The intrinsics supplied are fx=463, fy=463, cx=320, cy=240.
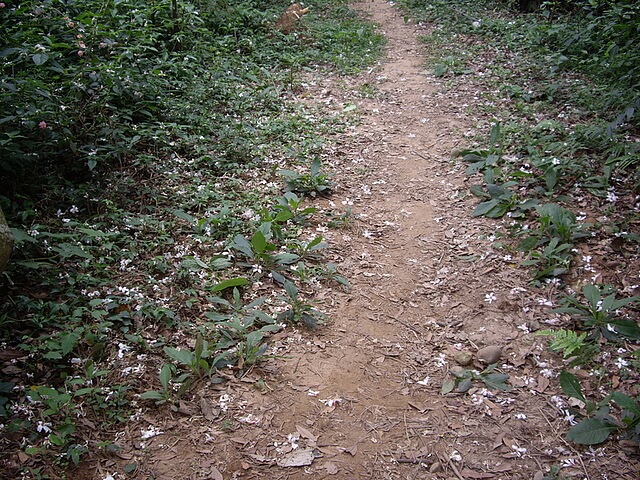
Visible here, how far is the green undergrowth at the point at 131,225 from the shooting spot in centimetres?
320

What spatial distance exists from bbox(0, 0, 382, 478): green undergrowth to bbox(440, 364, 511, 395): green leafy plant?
1185 mm

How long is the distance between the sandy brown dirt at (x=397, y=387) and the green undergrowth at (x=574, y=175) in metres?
0.20

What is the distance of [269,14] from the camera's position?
10352 mm

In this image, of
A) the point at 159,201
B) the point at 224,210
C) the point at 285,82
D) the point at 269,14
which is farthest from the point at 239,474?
the point at 269,14

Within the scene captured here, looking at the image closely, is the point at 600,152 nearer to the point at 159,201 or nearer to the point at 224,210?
the point at 224,210

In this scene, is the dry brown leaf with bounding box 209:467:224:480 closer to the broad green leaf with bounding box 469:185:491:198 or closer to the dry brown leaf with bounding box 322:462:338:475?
the dry brown leaf with bounding box 322:462:338:475

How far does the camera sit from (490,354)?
362 centimetres

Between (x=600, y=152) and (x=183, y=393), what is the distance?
514 centimetres

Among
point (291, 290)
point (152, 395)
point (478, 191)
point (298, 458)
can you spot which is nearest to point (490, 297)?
point (478, 191)

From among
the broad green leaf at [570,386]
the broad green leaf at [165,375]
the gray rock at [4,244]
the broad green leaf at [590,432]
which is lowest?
the broad green leaf at [590,432]

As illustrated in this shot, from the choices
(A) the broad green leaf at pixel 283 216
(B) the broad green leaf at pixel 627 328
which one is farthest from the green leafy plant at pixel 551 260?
(A) the broad green leaf at pixel 283 216

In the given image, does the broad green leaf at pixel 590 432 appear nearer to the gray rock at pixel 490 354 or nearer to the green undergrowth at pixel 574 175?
the green undergrowth at pixel 574 175

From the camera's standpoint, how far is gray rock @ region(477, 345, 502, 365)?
11.8ft

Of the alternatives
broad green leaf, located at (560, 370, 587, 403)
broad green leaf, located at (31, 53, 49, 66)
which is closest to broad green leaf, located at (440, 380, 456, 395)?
broad green leaf, located at (560, 370, 587, 403)
